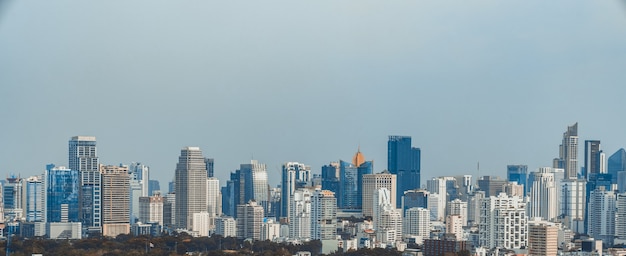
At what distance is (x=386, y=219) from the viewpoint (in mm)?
22359

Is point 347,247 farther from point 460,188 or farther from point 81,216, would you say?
point 460,188

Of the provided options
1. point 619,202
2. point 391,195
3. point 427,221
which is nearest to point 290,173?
point 391,195

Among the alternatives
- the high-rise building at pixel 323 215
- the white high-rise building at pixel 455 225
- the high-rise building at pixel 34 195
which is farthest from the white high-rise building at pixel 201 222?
the white high-rise building at pixel 455 225

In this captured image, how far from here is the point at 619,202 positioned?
21.1 metres

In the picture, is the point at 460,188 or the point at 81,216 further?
the point at 460,188

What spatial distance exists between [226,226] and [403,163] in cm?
722

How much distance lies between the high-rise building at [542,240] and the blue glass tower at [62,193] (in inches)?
298

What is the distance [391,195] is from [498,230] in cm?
825

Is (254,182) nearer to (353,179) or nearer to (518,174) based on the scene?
(353,179)

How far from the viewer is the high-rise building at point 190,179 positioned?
24.0 m

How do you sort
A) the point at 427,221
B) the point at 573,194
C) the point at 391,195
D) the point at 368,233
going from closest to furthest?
the point at 368,233, the point at 427,221, the point at 573,194, the point at 391,195

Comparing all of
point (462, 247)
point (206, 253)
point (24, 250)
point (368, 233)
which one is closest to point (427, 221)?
point (368, 233)

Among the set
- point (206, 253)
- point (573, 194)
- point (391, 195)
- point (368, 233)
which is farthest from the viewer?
point (391, 195)

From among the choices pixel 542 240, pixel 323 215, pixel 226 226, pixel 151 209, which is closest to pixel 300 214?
pixel 323 215
